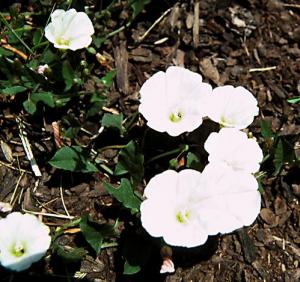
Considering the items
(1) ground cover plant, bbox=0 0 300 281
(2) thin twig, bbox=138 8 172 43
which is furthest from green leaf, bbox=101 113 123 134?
(2) thin twig, bbox=138 8 172 43

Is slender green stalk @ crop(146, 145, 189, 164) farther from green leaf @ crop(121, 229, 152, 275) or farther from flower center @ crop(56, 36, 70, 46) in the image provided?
flower center @ crop(56, 36, 70, 46)

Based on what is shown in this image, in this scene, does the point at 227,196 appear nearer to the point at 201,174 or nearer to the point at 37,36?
the point at 201,174

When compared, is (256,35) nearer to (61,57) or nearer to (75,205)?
(61,57)

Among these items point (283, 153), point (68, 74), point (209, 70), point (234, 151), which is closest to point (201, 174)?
point (234, 151)

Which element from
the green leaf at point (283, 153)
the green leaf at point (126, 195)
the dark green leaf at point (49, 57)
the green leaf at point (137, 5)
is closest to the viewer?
the green leaf at point (126, 195)

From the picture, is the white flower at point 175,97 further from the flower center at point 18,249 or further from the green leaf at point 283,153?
the flower center at point 18,249

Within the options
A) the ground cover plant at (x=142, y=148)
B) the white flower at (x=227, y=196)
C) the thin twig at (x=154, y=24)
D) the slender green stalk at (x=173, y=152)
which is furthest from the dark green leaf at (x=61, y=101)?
the white flower at (x=227, y=196)
